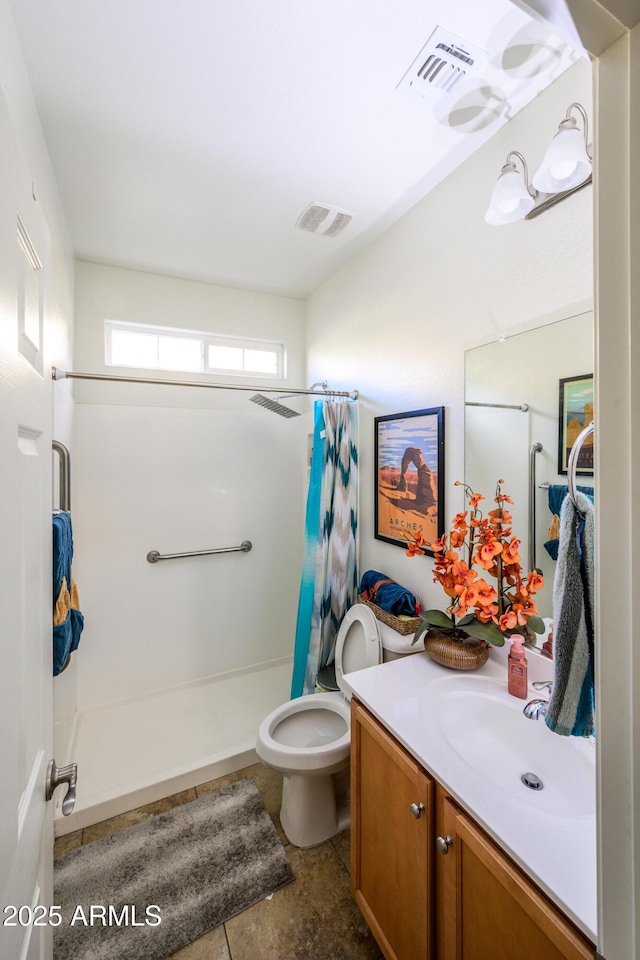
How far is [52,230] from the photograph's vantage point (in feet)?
5.10

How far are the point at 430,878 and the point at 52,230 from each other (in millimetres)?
2389

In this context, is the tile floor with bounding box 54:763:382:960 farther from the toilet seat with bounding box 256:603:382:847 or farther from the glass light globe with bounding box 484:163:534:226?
the glass light globe with bounding box 484:163:534:226

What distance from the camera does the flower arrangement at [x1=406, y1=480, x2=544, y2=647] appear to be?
4.10ft

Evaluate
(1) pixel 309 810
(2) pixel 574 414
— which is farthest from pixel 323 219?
(1) pixel 309 810

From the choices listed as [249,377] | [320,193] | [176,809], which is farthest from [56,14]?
[176,809]

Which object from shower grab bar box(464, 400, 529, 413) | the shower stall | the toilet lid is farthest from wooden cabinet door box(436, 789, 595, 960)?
the shower stall

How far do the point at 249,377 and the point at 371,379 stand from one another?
1.02 m

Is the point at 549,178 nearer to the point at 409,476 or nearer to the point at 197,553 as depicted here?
the point at 409,476

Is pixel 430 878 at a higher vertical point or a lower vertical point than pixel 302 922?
higher

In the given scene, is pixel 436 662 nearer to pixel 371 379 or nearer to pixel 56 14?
pixel 371 379

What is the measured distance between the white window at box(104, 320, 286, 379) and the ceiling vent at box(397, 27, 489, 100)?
170 centimetres

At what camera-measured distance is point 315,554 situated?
2139mm

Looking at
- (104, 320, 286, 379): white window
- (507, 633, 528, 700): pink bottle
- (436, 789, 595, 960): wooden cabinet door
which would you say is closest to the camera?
(436, 789, 595, 960): wooden cabinet door

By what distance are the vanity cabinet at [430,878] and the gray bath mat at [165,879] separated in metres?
0.47
